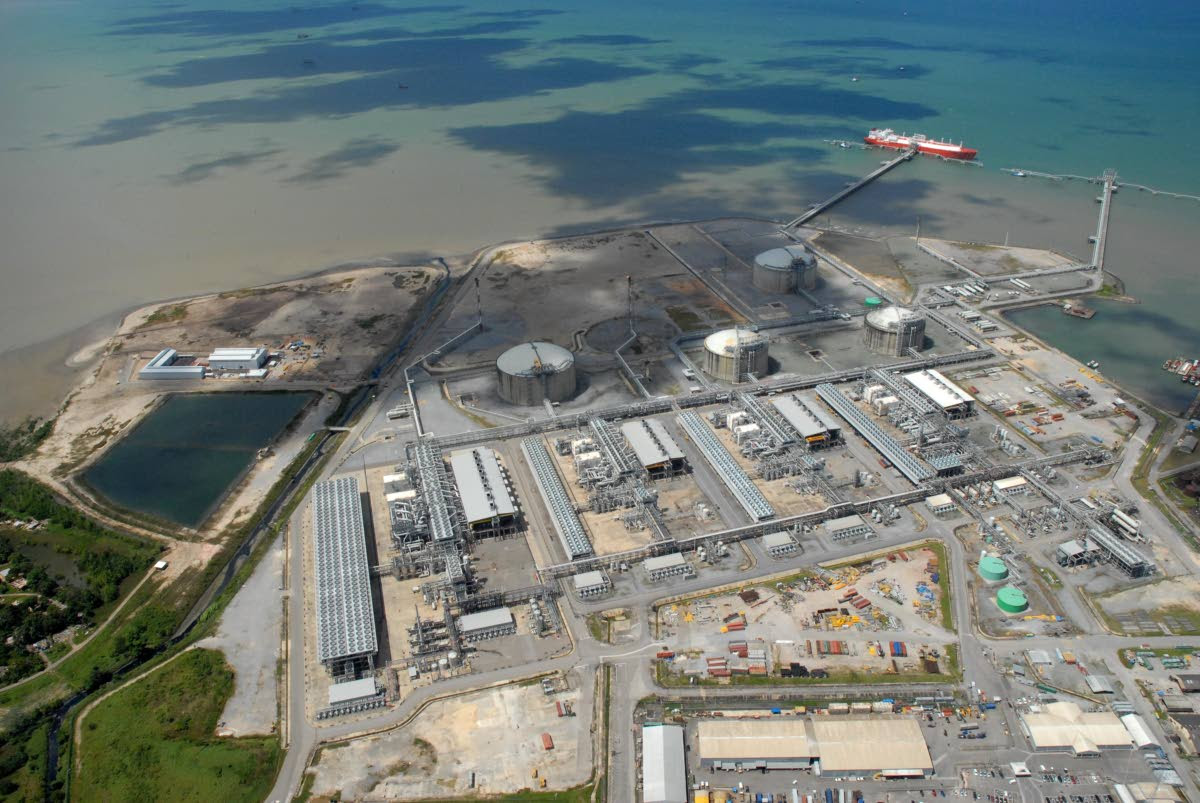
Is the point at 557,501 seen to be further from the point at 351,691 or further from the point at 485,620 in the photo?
the point at 351,691

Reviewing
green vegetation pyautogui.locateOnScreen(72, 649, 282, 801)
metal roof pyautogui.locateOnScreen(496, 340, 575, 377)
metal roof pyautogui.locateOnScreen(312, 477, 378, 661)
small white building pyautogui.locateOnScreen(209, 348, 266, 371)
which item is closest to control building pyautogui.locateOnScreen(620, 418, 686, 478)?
metal roof pyautogui.locateOnScreen(496, 340, 575, 377)

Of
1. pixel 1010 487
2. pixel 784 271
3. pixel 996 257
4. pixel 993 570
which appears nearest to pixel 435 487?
pixel 993 570

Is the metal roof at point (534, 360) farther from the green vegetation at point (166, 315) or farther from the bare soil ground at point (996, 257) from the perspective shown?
the bare soil ground at point (996, 257)

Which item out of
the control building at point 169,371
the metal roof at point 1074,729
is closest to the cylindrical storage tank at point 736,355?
the metal roof at point 1074,729

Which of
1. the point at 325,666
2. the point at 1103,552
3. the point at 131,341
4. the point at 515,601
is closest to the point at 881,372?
the point at 1103,552

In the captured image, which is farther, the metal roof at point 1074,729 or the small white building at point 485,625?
the small white building at point 485,625

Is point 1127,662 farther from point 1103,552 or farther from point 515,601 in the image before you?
point 515,601

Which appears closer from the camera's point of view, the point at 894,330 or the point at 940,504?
the point at 940,504
